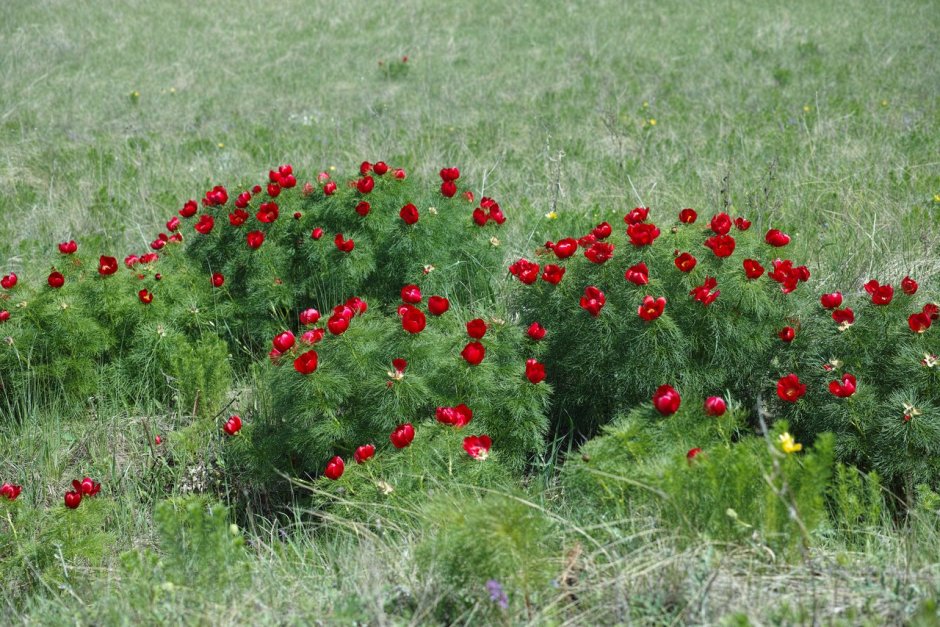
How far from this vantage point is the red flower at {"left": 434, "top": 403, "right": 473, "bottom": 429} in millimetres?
2439

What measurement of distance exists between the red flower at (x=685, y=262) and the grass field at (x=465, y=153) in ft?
2.92

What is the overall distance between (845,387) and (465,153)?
420 centimetres

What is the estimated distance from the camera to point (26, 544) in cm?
253

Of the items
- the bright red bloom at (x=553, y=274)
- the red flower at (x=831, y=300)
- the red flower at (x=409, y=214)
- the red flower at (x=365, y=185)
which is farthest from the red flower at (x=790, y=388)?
the red flower at (x=365, y=185)

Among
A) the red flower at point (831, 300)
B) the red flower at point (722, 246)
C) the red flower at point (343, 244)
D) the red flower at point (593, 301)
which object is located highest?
the red flower at point (722, 246)

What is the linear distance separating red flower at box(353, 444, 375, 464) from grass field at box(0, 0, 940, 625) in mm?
207

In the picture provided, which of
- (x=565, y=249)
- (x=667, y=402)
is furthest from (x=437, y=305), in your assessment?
(x=667, y=402)

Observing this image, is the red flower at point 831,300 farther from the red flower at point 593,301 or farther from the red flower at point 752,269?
the red flower at point 593,301

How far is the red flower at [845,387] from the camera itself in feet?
8.01

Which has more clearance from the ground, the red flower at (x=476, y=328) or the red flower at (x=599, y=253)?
the red flower at (x=599, y=253)

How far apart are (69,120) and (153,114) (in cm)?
83

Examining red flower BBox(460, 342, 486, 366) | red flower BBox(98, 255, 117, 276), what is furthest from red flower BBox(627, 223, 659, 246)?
red flower BBox(98, 255, 117, 276)

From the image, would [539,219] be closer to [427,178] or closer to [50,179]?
[427,178]

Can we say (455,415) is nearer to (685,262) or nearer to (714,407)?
(714,407)
